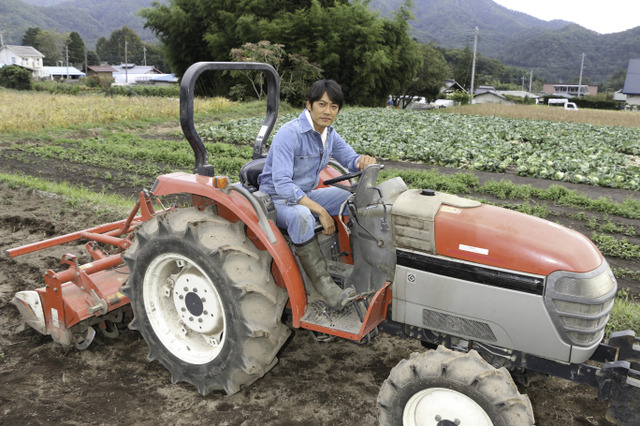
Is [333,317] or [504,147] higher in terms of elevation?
[504,147]

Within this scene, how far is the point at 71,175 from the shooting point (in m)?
9.05

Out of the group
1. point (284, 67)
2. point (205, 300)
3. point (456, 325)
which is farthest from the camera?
point (284, 67)

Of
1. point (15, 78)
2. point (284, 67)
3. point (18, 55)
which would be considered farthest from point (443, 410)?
point (18, 55)

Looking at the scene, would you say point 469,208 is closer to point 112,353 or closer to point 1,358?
point 112,353

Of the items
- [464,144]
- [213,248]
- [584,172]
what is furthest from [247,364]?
[464,144]

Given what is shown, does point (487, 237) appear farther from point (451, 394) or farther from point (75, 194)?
point (75, 194)

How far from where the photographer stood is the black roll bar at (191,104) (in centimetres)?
299

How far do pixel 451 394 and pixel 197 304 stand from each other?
163 cm

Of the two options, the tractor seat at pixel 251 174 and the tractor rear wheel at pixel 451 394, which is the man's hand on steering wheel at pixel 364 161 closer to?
the tractor seat at pixel 251 174

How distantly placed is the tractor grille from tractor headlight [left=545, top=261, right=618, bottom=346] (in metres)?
0.34

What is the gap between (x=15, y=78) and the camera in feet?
152

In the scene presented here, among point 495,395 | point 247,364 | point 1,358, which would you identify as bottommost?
point 1,358

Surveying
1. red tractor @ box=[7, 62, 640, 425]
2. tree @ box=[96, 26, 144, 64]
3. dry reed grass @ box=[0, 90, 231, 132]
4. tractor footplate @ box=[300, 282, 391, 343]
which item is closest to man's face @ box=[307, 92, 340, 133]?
red tractor @ box=[7, 62, 640, 425]

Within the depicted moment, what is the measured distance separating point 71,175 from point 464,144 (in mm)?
9059
